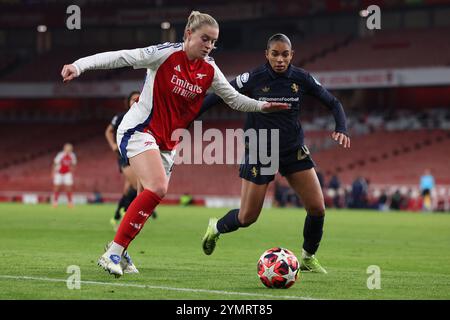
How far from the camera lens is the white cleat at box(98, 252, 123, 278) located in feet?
26.8

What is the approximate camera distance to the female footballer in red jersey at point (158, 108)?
8375 millimetres

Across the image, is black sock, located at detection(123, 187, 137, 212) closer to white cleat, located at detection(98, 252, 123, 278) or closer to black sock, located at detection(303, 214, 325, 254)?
black sock, located at detection(303, 214, 325, 254)

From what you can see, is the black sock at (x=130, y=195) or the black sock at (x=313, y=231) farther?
the black sock at (x=130, y=195)

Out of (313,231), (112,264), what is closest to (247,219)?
(313,231)

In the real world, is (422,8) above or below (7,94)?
above

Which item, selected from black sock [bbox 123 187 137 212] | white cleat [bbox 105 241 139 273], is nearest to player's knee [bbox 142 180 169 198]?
white cleat [bbox 105 241 139 273]

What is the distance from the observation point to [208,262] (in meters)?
11.0

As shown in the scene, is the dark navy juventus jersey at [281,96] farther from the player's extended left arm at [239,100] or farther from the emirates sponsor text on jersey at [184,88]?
the emirates sponsor text on jersey at [184,88]

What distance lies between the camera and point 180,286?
26.3ft

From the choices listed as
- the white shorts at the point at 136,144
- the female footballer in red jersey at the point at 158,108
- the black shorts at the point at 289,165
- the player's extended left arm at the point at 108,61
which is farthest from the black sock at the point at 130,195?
the player's extended left arm at the point at 108,61

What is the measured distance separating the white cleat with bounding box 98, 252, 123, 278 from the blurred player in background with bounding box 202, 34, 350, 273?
210 centimetres

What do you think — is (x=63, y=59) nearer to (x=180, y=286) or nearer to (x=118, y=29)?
(x=118, y=29)
